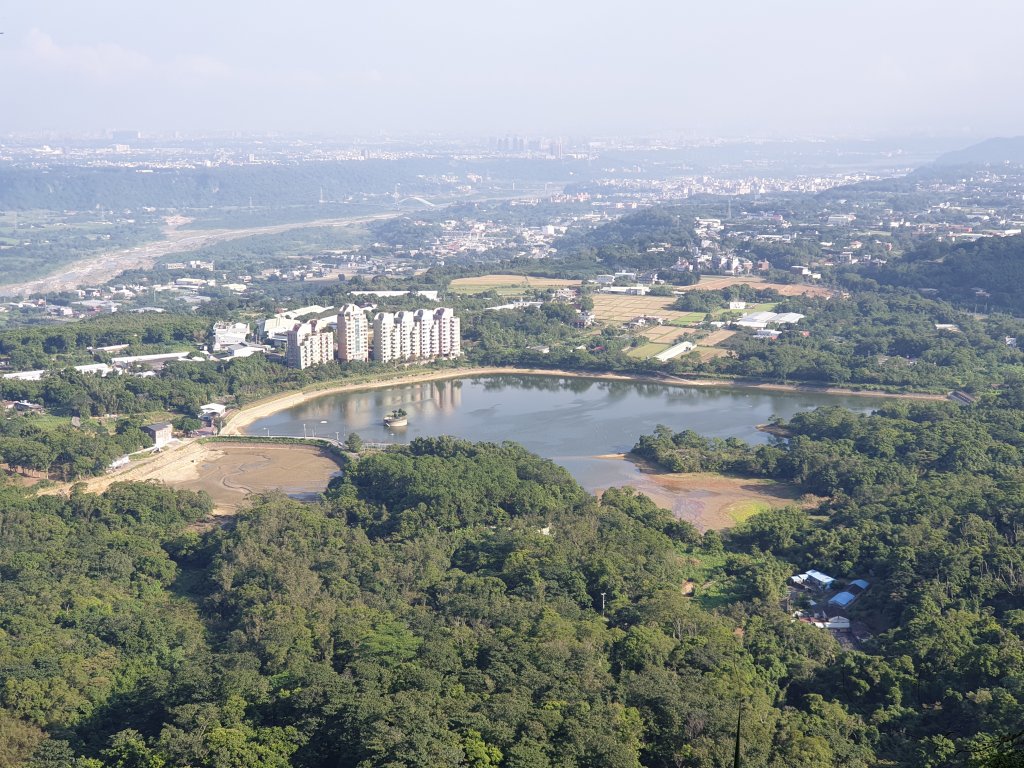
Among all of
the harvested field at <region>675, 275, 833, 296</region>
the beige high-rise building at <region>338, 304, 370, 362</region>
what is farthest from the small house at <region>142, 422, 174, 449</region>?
the harvested field at <region>675, 275, 833, 296</region>

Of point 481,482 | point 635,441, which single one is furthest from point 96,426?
point 635,441

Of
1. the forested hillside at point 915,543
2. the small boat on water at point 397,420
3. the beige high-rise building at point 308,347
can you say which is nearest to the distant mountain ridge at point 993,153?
the beige high-rise building at point 308,347

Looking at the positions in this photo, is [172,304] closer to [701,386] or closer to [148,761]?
[701,386]

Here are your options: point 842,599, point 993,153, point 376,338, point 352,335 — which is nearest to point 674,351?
point 376,338

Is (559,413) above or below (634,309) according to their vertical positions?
below

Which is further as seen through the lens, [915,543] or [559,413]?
[559,413]

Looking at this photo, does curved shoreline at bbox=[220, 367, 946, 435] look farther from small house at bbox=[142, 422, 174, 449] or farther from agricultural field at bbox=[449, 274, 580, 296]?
agricultural field at bbox=[449, 274, 580, 296]

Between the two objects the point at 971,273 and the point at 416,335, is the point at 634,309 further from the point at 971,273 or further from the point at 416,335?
the point at 971,273
